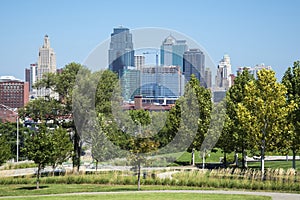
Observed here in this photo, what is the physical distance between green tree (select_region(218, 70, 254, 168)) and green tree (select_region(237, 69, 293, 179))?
14.0 ft

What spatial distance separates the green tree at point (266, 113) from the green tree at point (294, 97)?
547 millimetres

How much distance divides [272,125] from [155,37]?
1080 centimetres

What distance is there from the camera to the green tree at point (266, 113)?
104 feet

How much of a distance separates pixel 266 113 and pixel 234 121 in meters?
6.26

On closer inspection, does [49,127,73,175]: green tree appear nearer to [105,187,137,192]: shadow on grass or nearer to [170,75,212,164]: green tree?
[105,187,137,192]: shadow on grass

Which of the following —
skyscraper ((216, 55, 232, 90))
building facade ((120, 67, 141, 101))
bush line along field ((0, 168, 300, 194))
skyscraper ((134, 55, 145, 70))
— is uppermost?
skyscraper ((216, 55, 232, 90))

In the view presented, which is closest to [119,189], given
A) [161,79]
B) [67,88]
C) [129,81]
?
[67,88]

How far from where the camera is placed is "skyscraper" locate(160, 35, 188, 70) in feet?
134

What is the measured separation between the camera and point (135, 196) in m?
25.1

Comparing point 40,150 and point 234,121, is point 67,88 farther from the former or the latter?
point 234,121

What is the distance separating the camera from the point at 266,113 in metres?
31.8

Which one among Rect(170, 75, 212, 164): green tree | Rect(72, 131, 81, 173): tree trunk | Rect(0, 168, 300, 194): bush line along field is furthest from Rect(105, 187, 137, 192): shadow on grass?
Rect(72, 131, 81, 173): tree trunk

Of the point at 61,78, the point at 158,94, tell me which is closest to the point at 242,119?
the point at 61,78

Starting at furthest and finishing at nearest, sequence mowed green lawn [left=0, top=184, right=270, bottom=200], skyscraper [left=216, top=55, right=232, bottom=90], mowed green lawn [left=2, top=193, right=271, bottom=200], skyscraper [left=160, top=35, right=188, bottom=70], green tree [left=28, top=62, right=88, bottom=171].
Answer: skyscraper [left=216, top=55, right=232, bottom=90] → green tree [left=28, top=62, right=88, bottom=171] → skyscraper [left=160, top=35, right=188, bottom=70] → mowed green lawn [left=0, top=184, right=270, bottom=200] → mowed green lawn [left=2, top=193, right=271, bottom=200]
